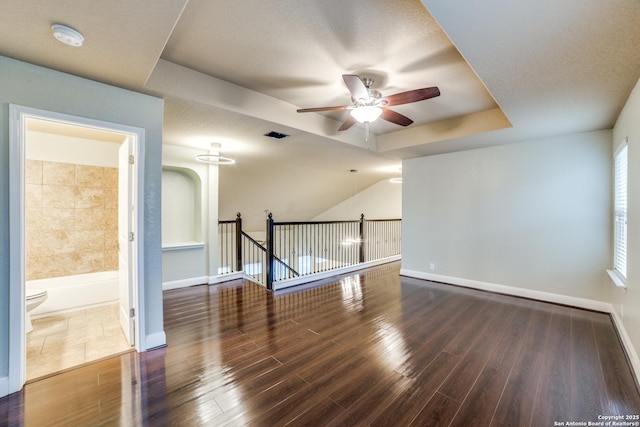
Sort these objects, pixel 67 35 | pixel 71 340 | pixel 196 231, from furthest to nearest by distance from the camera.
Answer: pixel 196 231
pixel 71 340
pixel 67 35

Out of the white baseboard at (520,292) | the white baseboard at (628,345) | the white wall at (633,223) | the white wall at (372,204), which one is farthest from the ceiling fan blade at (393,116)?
the white wall at (372,204)

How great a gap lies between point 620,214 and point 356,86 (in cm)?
340

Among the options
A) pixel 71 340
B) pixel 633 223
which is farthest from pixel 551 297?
pixel 71 340

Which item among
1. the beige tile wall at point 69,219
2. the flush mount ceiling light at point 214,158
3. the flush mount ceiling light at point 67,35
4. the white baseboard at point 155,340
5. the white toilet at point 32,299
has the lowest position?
the white baseboard at point 155,340

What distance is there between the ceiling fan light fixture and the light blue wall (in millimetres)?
1870

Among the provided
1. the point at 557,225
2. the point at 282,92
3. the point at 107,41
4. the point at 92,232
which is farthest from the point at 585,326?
the point at 92,232

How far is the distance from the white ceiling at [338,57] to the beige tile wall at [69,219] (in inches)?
59.8

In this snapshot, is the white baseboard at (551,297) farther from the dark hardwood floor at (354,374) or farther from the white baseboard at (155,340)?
the white baseboard at (155,340)

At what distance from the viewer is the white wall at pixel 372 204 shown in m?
9.02

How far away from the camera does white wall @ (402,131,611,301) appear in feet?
11.4

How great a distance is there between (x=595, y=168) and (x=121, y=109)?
5477 mm

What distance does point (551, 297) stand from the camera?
148 inches

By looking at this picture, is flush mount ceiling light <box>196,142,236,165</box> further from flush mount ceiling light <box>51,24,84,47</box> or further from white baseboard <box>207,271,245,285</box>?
flush mount ceiling light <box>51,24,84,47</box>

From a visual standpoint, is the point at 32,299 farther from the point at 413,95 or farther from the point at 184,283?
the point at 413,95
